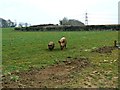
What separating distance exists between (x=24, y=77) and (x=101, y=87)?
245cm

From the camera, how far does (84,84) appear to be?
28.5 feet

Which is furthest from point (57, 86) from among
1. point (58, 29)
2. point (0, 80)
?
point (58, 29)

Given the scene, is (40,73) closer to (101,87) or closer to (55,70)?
(55,70)

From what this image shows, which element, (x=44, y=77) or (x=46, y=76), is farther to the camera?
(x=46, y=76)

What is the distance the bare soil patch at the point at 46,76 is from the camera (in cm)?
860

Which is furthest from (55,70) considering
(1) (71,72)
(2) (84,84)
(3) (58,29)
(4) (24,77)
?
(3) (58,29)

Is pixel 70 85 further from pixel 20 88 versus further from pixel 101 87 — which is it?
pixel 20 88

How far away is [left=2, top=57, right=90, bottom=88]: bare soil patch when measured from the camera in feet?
28.2

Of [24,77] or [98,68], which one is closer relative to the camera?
[24,77]

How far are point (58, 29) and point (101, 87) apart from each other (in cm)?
5042

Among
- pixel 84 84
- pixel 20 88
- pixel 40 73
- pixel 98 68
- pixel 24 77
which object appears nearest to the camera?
pixel 20 88

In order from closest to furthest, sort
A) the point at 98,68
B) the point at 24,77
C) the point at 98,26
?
the point at 24,77, the point at 98,68, the point at 98,26

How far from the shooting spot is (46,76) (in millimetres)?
9695

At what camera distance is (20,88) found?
8.13 meters
